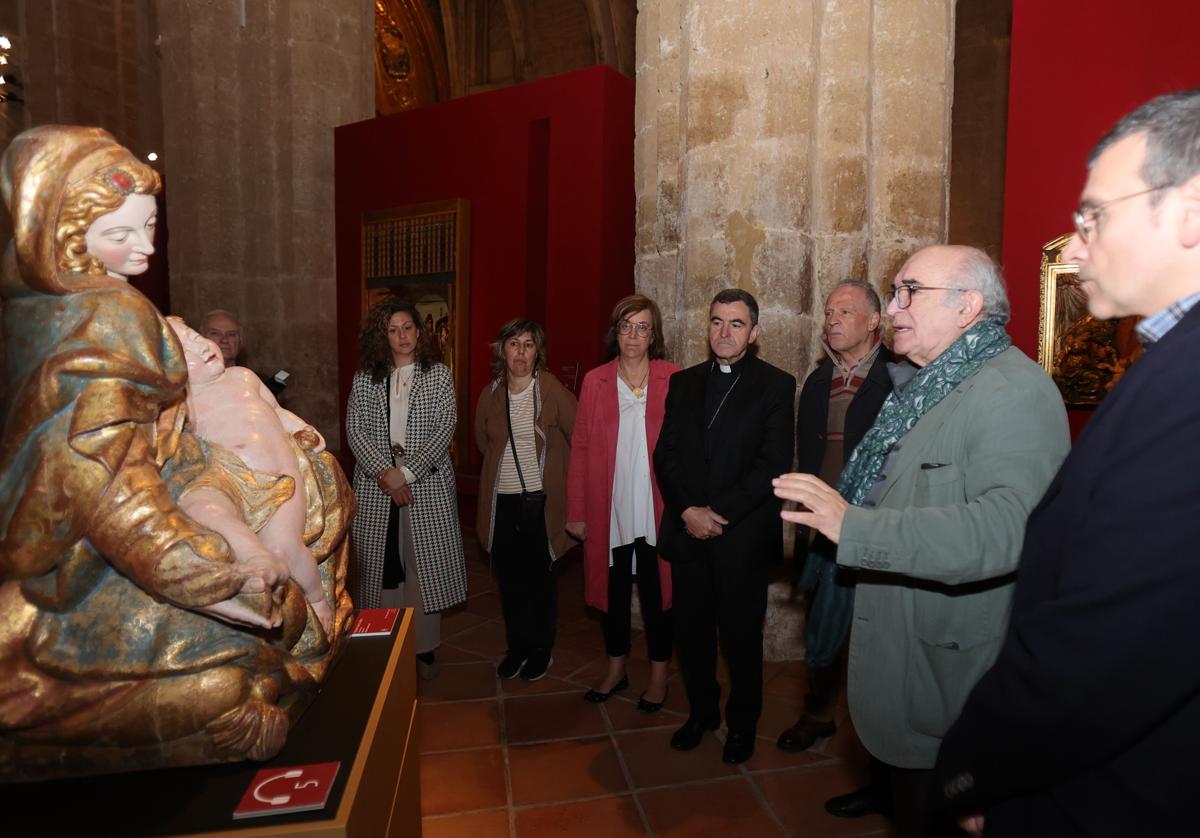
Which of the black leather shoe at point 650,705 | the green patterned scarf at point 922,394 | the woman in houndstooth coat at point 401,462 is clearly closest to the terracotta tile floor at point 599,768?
the black leather shoe at point 650,705

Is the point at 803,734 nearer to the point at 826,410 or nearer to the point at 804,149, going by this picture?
the point at 826,410

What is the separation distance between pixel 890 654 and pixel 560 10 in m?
18.6

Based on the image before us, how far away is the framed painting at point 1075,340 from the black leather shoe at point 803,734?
223 centimetres

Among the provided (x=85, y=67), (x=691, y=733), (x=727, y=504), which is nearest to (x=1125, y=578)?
(x=727, y=504)

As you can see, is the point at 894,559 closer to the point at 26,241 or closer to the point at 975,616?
the point at 975,616

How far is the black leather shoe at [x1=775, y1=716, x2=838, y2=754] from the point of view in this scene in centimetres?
342

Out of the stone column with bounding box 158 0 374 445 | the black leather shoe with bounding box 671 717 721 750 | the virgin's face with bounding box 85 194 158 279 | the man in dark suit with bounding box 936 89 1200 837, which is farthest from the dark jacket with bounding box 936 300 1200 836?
the stone column with bounding box 158 0 374 445

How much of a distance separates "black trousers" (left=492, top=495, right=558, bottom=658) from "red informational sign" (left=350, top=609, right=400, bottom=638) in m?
1.73

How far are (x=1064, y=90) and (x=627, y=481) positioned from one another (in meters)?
2.96

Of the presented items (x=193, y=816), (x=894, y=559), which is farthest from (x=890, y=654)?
(x=193, y=816)

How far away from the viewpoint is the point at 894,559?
1724 millimetres

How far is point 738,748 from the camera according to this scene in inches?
129

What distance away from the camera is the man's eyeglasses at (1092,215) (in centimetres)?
112

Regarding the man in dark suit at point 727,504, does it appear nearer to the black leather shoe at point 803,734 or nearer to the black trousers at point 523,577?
the black leather shoe at point 803,734
